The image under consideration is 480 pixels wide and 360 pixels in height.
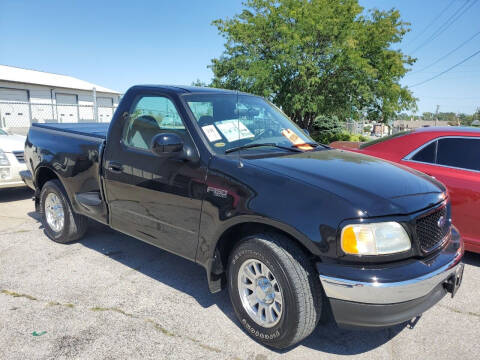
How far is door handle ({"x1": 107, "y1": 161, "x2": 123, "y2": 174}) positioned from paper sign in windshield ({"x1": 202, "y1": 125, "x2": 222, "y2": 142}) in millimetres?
1035

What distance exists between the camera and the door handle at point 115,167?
363 centimetres

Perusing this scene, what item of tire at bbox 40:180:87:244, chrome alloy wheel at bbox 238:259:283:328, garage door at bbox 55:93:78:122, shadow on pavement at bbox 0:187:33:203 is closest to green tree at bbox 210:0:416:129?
shadow on pavement at bbox 0:187:33:203

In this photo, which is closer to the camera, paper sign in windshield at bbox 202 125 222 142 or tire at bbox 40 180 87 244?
paper sign in windshield at bbox 202 125 222 142

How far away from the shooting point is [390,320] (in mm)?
2289

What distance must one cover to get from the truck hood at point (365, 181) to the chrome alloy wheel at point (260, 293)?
0.72 metres

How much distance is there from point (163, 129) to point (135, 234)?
1.08m

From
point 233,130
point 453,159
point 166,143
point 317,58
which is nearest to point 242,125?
point 233,130


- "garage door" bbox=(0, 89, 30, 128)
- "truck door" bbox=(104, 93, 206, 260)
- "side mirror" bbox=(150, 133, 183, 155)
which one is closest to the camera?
"side mirror" bbox=(150, 133, 183, 155)

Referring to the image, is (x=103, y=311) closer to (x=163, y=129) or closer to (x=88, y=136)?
(x=163, y=129)

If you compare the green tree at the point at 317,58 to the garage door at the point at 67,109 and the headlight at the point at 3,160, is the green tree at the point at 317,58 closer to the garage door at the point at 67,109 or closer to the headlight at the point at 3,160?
the headlight at the point at 3,160

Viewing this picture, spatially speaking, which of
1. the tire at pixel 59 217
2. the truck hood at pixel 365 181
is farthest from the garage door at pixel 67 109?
the truck hood at pixel 365 181

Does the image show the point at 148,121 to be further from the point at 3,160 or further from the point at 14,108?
the point at 14,108

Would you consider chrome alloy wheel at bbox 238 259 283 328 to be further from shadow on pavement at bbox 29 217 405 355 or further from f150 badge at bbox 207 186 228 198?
f150 badge at bbox 207 186 228 198

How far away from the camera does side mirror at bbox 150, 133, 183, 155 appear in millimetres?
2920
